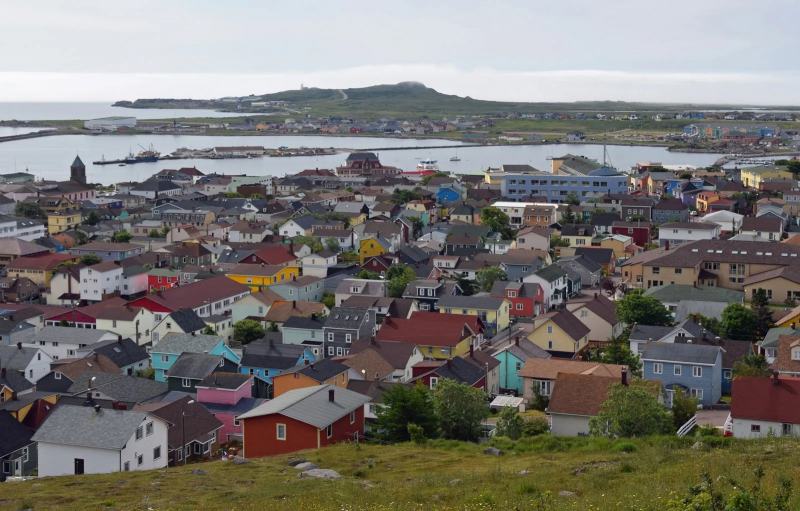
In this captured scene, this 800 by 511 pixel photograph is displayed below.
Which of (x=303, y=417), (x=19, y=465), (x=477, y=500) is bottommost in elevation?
(x=19, y=465)

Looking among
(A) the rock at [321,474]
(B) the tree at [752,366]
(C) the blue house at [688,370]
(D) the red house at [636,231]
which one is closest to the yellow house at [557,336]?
(C) the blue house at [688,370]

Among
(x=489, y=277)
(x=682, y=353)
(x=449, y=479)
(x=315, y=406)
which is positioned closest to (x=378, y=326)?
(x=489, y=277)

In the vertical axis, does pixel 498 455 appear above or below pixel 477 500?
below

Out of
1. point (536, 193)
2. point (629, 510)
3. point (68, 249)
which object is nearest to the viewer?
point (629, 510)

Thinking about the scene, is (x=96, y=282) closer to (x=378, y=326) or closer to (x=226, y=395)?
(x=378, y=326)

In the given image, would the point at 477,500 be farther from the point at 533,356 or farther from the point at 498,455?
the point at 533,356

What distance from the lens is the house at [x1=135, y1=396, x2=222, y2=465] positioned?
9.10 m

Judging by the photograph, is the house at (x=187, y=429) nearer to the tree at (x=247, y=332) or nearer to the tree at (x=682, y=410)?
the tree at (x=682, y=410)

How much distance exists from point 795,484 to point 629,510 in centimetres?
100

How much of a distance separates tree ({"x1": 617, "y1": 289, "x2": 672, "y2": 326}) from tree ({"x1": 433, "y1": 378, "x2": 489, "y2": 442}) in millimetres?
6707

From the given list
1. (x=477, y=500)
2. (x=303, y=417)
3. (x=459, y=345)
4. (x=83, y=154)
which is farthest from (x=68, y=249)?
(x=83, y=154)

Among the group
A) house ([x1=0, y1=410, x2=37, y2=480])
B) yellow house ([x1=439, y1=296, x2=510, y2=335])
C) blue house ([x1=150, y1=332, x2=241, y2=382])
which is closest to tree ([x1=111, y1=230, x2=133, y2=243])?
yellow house ([x1=439, y1=296, x2=510, y2=335])

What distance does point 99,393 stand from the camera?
419 inches

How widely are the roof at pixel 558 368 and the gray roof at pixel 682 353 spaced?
1.59 ft
